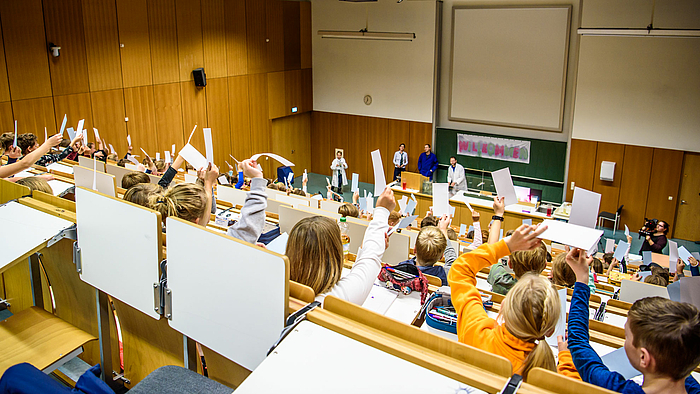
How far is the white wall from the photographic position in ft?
38.8

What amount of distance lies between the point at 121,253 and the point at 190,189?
16.5 inches

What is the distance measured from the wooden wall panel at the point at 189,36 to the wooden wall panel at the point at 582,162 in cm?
807

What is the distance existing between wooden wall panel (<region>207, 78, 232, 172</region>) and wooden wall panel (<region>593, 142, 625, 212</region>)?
8.02 metres

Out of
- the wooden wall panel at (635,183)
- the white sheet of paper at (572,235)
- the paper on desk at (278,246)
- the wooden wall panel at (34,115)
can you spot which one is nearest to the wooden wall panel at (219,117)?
the wooden wall panel at (34,115)

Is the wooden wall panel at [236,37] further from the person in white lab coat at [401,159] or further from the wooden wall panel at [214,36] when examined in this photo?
the person in white lab coat at [401,159]

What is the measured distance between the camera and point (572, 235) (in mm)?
1959

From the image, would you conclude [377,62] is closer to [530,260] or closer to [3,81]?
[3,81]

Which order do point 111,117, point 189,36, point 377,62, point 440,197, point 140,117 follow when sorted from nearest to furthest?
point 440,197 → point 111,117 → point 140,117 → point 189,36 → point 377,62

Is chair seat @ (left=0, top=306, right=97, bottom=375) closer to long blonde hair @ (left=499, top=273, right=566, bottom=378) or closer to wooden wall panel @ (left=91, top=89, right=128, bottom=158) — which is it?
long blonde hair @ (left=499, top=273, right=566, bottom=378)

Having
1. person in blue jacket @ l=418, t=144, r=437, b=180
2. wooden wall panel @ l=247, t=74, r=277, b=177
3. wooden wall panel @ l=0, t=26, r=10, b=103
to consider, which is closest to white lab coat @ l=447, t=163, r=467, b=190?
person in blue jacket @ l=418, t=144, r=437, b=180

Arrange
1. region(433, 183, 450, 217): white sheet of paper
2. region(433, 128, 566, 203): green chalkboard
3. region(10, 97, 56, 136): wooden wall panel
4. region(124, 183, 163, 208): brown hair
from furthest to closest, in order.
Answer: region(433, 128, 566, 203): green chalkboard → region(10, 97, 56, 136): wooden wall panel → region(433, 183, 450, 217): white sheet of paper → region(124, 183, 163, 208): brown hair

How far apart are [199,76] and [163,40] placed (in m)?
1.02

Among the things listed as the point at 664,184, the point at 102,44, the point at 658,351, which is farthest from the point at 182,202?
the point at 664,184

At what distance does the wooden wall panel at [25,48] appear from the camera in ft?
24.8
